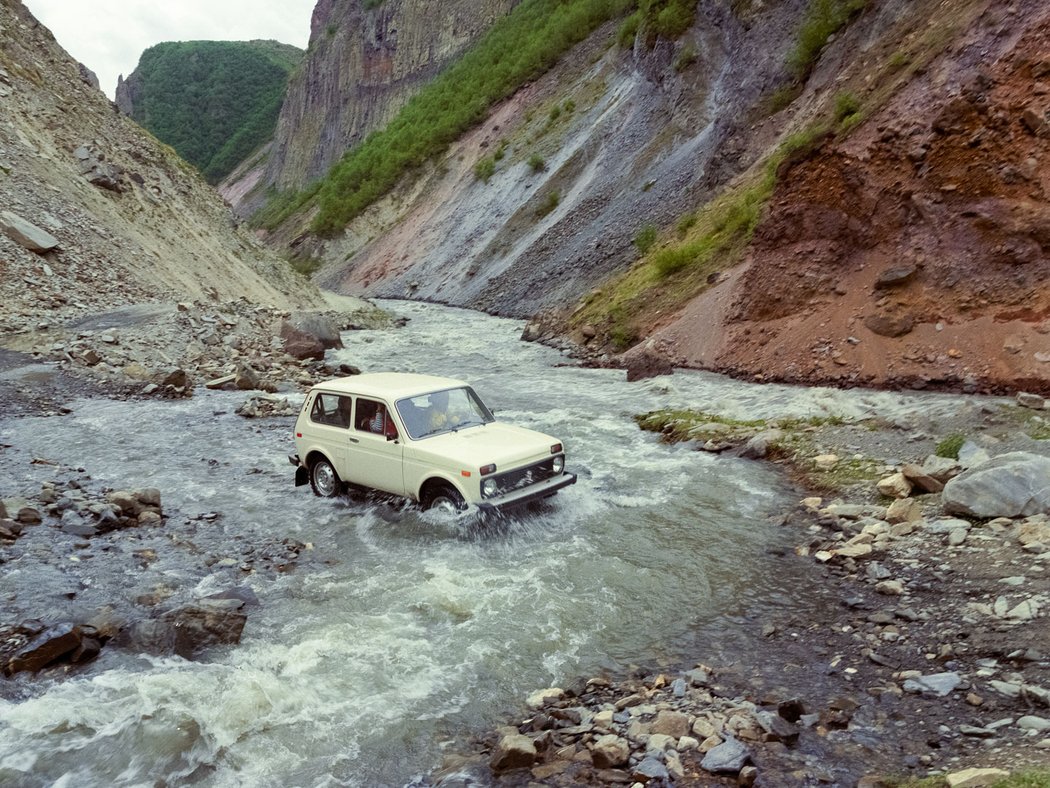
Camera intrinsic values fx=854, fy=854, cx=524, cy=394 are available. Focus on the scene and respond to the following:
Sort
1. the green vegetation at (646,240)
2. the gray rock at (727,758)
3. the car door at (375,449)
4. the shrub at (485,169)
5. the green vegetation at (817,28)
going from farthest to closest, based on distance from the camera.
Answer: the shrub at (485,169) → the green vegetation at (646,240) → the green vegetation at (817,28) → the car door at (375,449) → the gray rock at (727,758)

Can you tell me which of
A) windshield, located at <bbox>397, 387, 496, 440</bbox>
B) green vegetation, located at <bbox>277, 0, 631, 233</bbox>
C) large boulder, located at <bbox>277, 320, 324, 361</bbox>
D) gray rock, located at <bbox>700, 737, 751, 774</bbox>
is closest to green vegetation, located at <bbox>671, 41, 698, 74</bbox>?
green vegetation, located at <bbox>277, 0, 631, 233</bbox>

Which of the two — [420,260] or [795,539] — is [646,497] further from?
[420,260]

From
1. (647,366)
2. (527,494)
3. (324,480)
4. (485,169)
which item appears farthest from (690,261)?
(485,169)

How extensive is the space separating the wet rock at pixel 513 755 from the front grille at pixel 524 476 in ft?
14.0

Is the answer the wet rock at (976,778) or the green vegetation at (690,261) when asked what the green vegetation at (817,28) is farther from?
the wet rock at (976,778)

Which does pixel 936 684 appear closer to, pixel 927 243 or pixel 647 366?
pixel 927 243

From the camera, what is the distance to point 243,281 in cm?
3181

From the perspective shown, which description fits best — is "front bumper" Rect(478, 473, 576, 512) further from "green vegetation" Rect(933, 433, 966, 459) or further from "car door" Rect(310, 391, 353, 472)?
"green vegetation" Rect(933, 433, 966, 459)

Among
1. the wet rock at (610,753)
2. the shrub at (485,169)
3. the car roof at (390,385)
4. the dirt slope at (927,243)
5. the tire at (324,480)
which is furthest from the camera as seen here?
the shrub at (485,169)

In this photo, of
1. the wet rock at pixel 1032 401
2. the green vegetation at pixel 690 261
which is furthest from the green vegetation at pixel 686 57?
the wet rock at pixel 1032 401

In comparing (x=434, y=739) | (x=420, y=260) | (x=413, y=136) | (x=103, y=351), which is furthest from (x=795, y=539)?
(x=413, y=136)

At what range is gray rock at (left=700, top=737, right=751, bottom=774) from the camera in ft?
17.6

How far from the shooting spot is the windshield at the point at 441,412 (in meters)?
10.6

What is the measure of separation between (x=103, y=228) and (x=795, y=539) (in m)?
24.5
